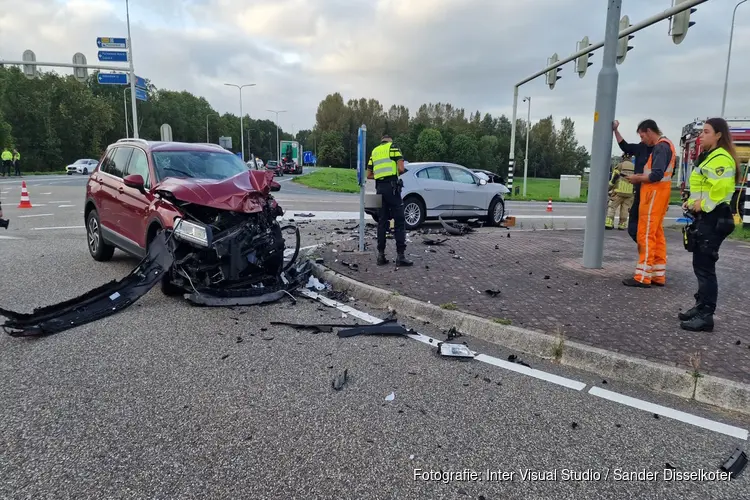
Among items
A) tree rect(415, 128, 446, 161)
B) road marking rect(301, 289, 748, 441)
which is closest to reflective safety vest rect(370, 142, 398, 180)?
road marking rect(301, 289, 748, 441)

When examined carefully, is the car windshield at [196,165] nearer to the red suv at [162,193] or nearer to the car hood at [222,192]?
the red suv at [162,193]

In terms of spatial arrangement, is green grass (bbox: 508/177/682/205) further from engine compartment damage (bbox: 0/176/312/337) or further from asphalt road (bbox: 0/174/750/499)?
asphalt road (bbox: 0/174/750/499)

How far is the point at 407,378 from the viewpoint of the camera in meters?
3.86

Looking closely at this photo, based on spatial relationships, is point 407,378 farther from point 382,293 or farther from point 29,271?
point 29,271

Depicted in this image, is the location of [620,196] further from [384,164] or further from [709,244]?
[709,244]

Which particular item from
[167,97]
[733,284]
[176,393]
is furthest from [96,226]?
[167,97]

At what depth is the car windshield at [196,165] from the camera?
6.61m

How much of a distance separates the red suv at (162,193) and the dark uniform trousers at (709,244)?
15.2ft

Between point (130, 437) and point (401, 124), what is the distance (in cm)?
12221

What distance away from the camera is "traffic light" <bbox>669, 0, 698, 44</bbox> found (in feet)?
38.1

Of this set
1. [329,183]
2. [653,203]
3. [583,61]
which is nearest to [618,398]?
[653,203]

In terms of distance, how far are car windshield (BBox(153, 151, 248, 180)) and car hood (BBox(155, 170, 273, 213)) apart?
18.5 inches

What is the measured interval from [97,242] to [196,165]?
2476 millimetres

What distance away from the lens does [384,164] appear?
298 inches
